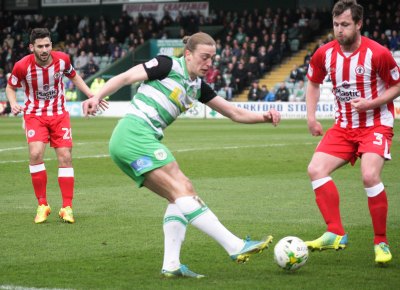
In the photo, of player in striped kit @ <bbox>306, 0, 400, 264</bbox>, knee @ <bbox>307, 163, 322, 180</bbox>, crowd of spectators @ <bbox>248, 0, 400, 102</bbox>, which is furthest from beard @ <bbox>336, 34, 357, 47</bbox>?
crowd of spectators @ <bbox>248, 0, 400, 102</bbox>

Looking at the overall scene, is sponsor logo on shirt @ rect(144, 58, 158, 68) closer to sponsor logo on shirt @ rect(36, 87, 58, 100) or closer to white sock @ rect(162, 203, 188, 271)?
white sock @ rect(162, 203, 188, 271)

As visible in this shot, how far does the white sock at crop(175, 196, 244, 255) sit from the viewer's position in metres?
6.24

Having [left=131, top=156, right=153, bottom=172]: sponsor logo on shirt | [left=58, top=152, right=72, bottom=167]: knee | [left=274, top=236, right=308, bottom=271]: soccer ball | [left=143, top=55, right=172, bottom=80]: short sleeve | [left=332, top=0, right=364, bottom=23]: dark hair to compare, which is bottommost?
[left=58, top=152, right=72, bottom=167]: knee

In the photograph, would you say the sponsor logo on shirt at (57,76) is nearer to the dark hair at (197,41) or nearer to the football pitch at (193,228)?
the football pitch at (193,228)

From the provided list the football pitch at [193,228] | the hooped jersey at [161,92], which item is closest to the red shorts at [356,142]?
the football pitch at [193,228]

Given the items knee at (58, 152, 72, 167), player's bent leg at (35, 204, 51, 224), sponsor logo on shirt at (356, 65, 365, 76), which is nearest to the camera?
sponsor logo on shirt at (356, 65, 365, 76)

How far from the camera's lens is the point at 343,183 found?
1302 centimetres

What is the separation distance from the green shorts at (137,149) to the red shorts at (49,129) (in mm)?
3636

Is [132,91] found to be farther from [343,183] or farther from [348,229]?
[348,229]

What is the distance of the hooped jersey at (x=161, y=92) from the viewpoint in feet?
21.2

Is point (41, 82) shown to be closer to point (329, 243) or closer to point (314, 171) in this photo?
point (314, 171)

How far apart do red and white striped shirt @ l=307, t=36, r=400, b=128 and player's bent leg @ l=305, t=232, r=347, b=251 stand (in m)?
0.99

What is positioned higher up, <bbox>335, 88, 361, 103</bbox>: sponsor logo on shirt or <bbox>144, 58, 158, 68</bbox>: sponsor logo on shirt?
<bbox>144, 58, 158, 68</bbox>: sponsor logo on shirt

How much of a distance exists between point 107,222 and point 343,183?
4.87 meters
